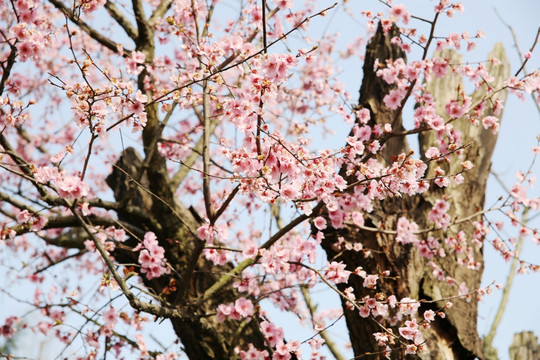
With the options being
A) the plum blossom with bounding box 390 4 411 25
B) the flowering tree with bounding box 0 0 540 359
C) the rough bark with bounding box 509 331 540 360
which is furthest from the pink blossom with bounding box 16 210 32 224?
the rough bark with bounding box 509 331 540 360

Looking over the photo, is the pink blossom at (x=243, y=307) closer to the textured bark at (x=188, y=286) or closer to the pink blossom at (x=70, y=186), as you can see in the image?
the textured bark at (x=188, y=286)

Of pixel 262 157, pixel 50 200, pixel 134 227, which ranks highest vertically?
pixel 134 227

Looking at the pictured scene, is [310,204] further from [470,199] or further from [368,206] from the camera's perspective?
[470,199]

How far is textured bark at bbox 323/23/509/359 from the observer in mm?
4648

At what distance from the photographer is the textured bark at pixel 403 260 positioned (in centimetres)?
465

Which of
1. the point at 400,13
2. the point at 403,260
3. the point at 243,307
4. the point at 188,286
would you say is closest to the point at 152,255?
the point at 188,286

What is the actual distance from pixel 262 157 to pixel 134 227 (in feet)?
8.11

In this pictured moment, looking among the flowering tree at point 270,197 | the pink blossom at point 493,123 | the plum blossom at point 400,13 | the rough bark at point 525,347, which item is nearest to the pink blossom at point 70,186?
the flowering tree at point 270,197

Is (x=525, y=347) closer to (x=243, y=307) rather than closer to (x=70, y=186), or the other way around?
(x=243, y=307)

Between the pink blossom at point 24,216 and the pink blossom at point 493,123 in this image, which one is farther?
the pink blossom at point 493,123

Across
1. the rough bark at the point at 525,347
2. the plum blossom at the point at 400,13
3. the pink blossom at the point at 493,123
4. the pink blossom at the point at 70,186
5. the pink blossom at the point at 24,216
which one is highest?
the plum blossom at the point at 400,13

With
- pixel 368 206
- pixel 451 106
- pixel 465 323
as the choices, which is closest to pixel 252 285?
pixel 368 206

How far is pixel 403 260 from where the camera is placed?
192 inches

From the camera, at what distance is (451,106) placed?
4.49 meters
